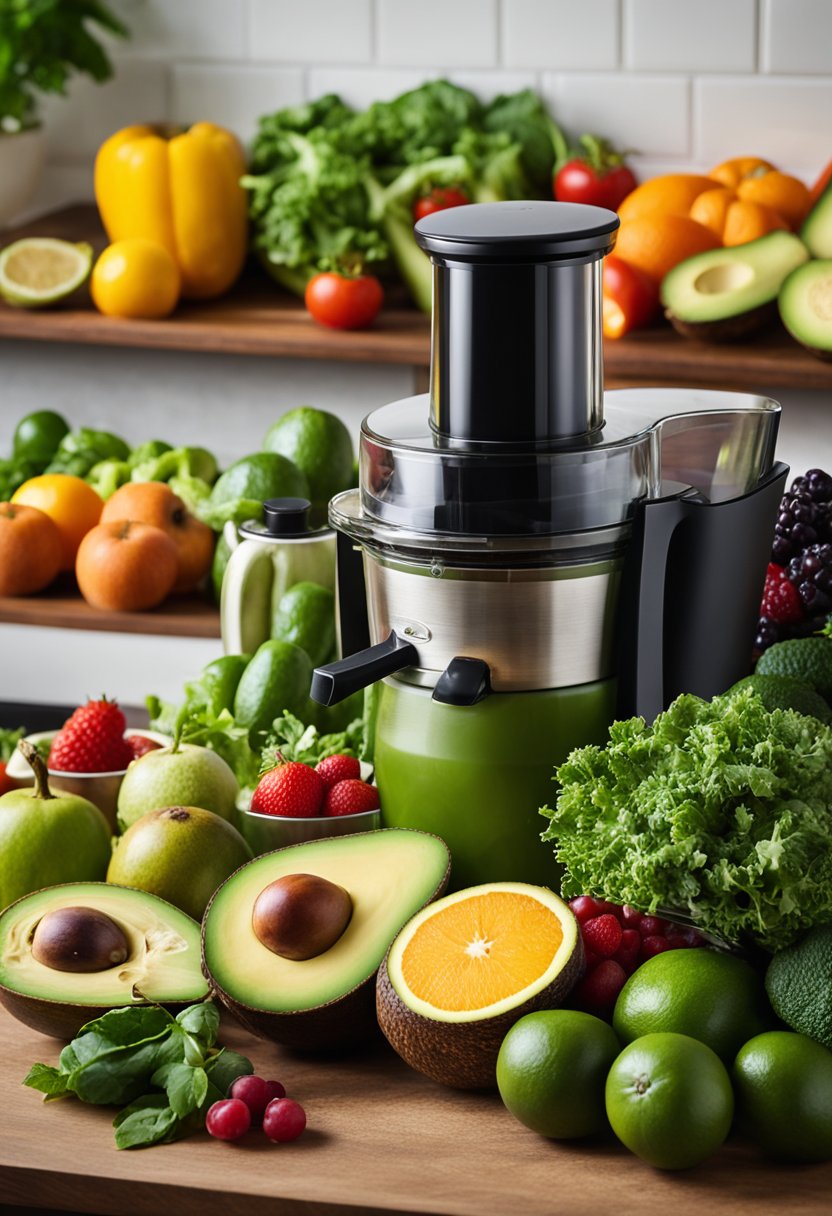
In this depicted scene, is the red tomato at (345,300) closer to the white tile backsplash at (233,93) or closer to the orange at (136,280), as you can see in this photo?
the orange at (136,280)

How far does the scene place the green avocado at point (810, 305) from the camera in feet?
7.81

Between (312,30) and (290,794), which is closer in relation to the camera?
(290,794)

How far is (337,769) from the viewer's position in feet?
3.87

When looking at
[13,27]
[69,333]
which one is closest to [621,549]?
[69,333]

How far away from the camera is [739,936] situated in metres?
0.94

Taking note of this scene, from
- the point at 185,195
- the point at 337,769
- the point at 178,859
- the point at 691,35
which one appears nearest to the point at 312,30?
the point at 185,195

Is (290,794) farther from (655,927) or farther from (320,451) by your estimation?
(320,451)

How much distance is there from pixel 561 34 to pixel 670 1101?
2443 mm

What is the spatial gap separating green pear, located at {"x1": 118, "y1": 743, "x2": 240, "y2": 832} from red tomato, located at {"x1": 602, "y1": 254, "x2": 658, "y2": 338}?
5.02ft

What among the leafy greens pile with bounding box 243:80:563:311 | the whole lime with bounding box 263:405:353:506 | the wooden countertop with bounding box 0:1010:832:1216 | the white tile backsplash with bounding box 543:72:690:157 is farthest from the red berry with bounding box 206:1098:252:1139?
the white tile backsplash with bounding box 543:72:690:157

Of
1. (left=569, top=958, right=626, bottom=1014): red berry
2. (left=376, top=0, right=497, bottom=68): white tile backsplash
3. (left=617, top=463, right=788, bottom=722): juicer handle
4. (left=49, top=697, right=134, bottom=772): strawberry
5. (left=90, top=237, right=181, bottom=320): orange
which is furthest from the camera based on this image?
(left=376, top=0, right=497, bottom=68): white tile backsplash

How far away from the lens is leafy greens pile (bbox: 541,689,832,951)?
89 centimetres

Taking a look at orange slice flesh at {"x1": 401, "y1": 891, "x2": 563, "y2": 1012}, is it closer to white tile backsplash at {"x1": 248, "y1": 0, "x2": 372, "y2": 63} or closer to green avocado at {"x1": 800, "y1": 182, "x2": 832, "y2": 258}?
green avocado at {"x1": 800, "y1": 182, "x2": 832, "y2": 258}

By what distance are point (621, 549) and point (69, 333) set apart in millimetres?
1893
